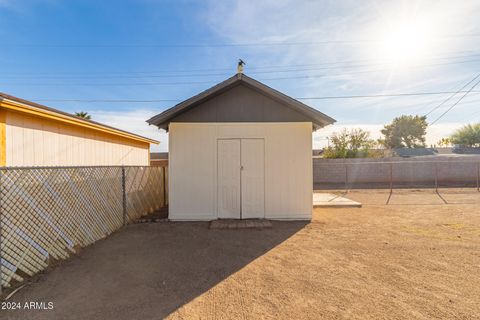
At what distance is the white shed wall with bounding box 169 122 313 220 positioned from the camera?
6816 millimetres

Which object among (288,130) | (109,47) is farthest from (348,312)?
(109,47)

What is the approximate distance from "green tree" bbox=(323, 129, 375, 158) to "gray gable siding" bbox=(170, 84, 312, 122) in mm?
12168

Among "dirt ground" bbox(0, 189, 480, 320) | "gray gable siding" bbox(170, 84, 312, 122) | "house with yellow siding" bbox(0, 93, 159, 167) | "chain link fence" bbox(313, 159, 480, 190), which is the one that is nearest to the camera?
"dirt ground" bbox(0, 189, 480, 320)

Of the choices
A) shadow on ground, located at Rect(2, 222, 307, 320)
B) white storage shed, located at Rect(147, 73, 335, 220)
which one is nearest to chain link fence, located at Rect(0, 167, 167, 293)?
shadow on ground, located at Rect(2, 222, 307, 320)

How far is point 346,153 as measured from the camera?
1758 cm

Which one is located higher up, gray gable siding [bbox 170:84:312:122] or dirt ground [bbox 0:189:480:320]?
gray gable siding [bbox 170:84:312:122]

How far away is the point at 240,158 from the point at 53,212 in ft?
13.7

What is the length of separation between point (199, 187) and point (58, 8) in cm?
Result: 858

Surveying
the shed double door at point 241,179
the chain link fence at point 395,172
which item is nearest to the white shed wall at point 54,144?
the shed double door at point 241,179

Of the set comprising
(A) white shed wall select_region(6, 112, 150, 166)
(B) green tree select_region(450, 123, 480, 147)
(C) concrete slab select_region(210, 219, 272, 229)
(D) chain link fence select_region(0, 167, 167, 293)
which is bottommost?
(C) concrete slab select_region(210, 219, 272, 229)

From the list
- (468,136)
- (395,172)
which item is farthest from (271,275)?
(468,136)

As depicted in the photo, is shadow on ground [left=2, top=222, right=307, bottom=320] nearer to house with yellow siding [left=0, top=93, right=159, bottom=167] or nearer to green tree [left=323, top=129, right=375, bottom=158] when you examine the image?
house with yellow siding [left=0, top=93, right=159, bottom=167]

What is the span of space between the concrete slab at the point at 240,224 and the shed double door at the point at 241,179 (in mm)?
259

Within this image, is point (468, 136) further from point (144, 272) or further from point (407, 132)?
point (144, 272)
